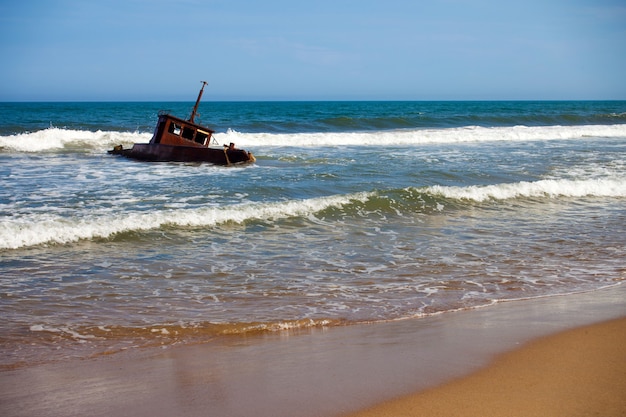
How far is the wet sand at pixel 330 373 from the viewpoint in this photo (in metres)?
3.70

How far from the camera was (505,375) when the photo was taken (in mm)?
4121

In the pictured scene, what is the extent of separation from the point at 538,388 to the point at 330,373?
1315 mm

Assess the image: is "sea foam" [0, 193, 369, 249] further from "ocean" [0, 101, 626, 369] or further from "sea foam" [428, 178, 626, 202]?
"sea foam" [428, 178, 626, 202]

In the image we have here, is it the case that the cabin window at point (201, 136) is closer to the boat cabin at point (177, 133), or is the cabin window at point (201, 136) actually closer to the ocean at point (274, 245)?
the boat cabin at point (177, 133)

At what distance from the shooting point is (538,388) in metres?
3.87

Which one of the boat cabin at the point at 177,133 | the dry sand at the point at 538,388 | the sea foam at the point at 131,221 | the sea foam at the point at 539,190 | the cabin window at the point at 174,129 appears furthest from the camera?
the cabin window at the point at 174,129

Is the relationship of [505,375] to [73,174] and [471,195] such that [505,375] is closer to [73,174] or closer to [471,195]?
[471,195]

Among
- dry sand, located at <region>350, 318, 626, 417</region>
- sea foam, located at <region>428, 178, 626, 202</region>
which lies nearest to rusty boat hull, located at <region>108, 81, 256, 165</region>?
sea foam, located at <region>428, 178, 626, 202</region>

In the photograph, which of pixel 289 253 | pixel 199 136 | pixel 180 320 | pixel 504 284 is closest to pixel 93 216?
pixel 289 253

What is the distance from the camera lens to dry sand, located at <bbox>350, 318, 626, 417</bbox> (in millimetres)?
3559

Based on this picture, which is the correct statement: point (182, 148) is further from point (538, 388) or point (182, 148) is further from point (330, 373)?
point (538, 388)

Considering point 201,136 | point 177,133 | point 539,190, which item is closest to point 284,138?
point 201,136

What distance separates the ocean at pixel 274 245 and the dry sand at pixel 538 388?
4.71 feet

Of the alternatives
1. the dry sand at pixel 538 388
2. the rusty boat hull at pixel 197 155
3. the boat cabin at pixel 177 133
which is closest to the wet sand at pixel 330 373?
the dry sand at pixel 538 388
